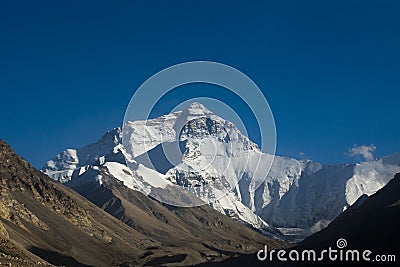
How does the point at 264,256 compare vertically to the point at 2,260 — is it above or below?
above

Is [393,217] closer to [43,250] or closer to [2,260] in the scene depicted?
[2,260]

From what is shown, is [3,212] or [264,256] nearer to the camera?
[264,256]

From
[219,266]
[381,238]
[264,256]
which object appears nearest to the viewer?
[381,238]

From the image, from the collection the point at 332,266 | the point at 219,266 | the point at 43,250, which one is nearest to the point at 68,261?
the point at 43,250

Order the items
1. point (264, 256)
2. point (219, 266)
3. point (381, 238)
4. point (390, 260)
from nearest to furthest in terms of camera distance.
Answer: point (390, 260), point (381, 238), point (264, 256), point (219, 266)

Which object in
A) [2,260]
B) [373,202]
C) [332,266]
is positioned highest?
[373,202]

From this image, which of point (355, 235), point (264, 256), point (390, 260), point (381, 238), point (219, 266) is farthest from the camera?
point (219, 266)

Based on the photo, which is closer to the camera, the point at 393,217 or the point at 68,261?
the point at 393,217

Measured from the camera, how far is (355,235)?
132 metres

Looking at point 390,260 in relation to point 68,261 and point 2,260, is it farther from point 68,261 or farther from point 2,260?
point 68,261

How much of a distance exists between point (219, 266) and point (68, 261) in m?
45.7

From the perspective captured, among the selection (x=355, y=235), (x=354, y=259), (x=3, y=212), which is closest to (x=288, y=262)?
(x=355, y=235)

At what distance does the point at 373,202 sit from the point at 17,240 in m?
101

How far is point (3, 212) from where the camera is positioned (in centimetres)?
19925
